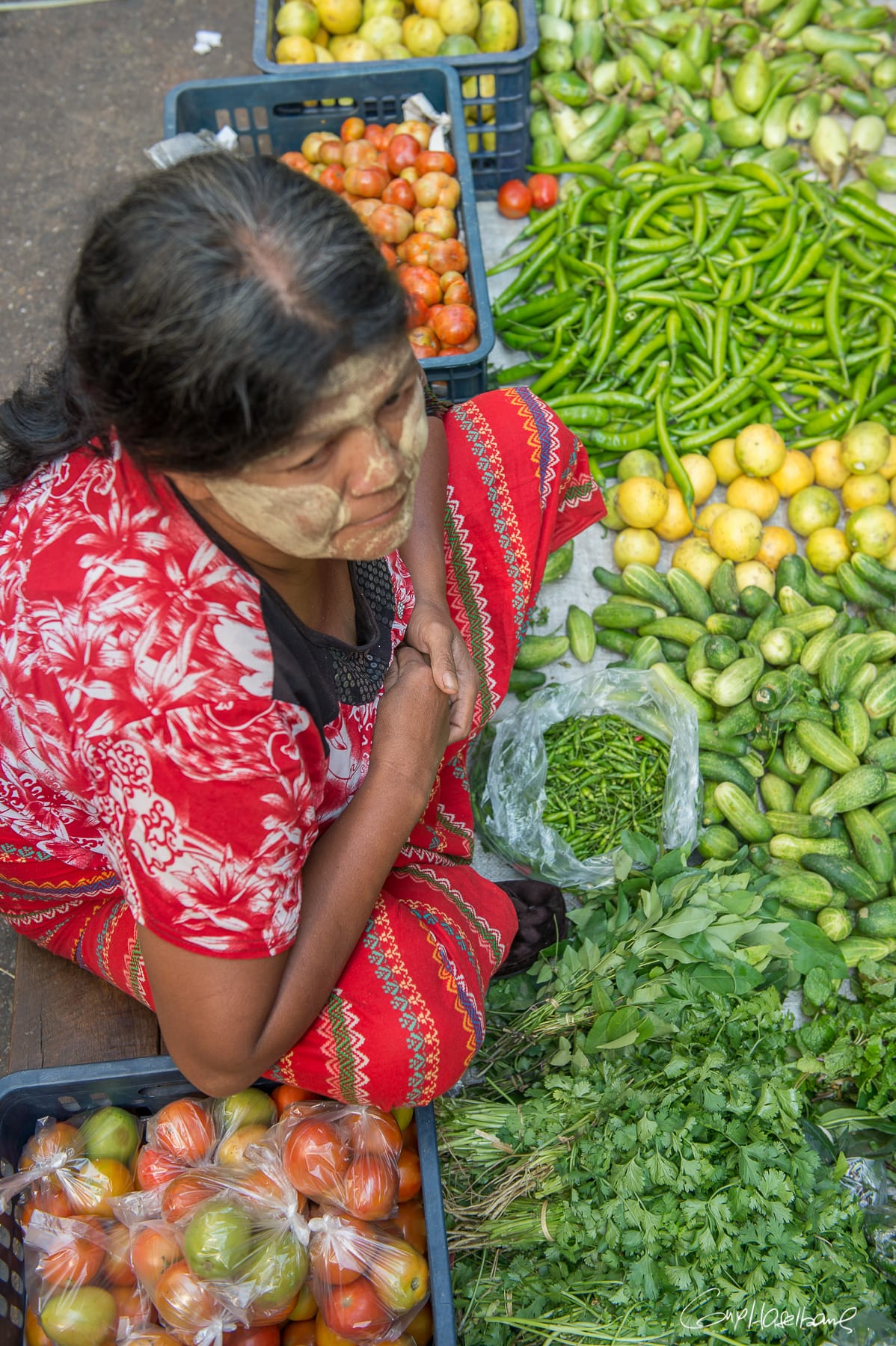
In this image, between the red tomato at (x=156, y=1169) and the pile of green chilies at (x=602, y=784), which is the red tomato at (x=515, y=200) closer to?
the pile of green chilies at (x=602, y=784)

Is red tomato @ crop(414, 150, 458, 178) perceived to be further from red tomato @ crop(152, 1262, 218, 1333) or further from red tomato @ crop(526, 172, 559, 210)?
red tomato @ crop(152, 1262, 218, 1333)

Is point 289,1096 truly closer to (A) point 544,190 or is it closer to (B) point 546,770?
(B) point 546,770

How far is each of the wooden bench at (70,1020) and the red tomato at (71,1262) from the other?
373 mm

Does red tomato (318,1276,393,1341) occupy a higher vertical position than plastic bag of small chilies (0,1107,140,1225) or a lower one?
lower

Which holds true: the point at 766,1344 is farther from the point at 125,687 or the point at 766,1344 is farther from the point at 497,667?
the point at 125,687

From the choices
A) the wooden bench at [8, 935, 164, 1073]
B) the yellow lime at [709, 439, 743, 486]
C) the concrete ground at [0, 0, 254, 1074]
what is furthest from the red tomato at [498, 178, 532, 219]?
the wooden bench at [8, 935, 164, 1073]

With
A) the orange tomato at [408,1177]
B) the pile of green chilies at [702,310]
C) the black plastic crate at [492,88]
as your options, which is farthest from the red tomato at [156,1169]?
the black plastic crate at [492,88]

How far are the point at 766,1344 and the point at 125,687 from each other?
4.88 ft

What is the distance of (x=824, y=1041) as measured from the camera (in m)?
2.06

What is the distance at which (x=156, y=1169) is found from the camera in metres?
1.73

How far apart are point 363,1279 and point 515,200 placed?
3.40 meters

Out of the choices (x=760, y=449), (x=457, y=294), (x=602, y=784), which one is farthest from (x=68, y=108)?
(x=602, y=784)

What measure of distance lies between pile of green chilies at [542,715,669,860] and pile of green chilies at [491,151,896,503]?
933 mm

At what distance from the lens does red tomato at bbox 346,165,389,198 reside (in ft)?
10.4
